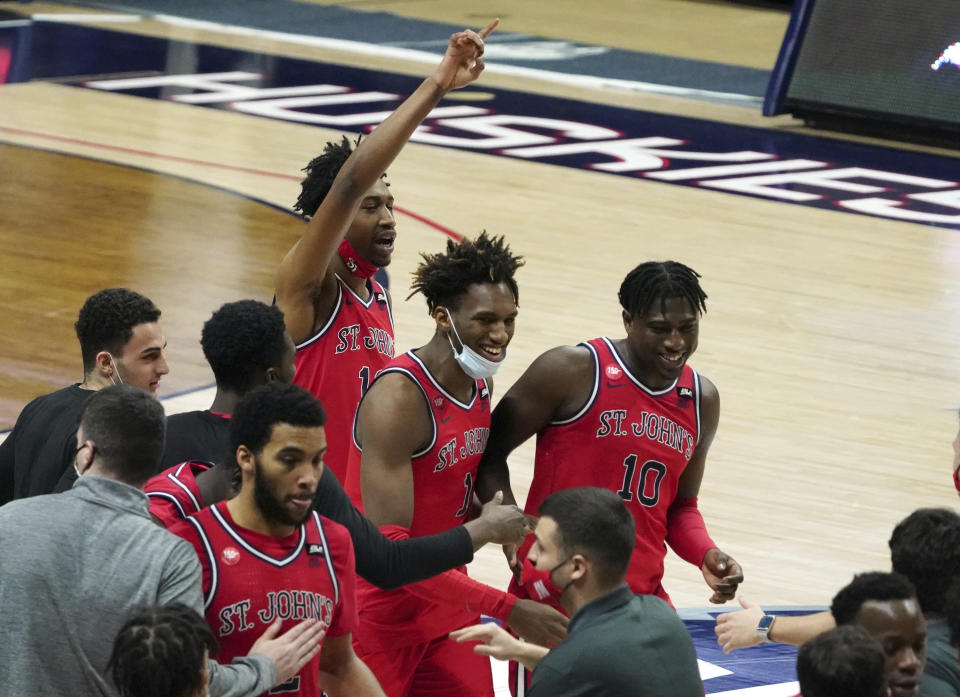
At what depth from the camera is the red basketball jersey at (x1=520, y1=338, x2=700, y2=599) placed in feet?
14.7

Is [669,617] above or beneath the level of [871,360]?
above

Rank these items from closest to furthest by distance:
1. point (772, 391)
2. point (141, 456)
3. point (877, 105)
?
point (141, 456) → point (772, 391) → point (877, 105)

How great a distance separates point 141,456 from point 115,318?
114 centimetres

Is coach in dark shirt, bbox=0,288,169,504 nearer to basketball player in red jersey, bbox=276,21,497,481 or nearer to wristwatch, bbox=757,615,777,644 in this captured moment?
basketball player in red jersey, bbox=276,21,497,481

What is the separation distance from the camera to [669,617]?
10.6 feet

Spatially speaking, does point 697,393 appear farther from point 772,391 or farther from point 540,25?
point 540,25

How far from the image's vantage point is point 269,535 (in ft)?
10.8

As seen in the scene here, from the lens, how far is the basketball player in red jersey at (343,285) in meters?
4.65

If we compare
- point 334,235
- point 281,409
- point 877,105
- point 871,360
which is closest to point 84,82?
point 877,105

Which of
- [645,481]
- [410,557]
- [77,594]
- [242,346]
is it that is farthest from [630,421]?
[77,594]

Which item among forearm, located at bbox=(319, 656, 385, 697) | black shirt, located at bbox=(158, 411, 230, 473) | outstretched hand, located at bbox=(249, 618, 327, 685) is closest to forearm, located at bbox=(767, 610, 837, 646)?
forearm, located at bbox=(319, 656, 385, 697)

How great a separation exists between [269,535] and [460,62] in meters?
1.86

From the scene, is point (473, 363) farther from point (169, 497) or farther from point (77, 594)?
point (77, 594)

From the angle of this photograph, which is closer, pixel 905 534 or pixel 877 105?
pixel 905 534
